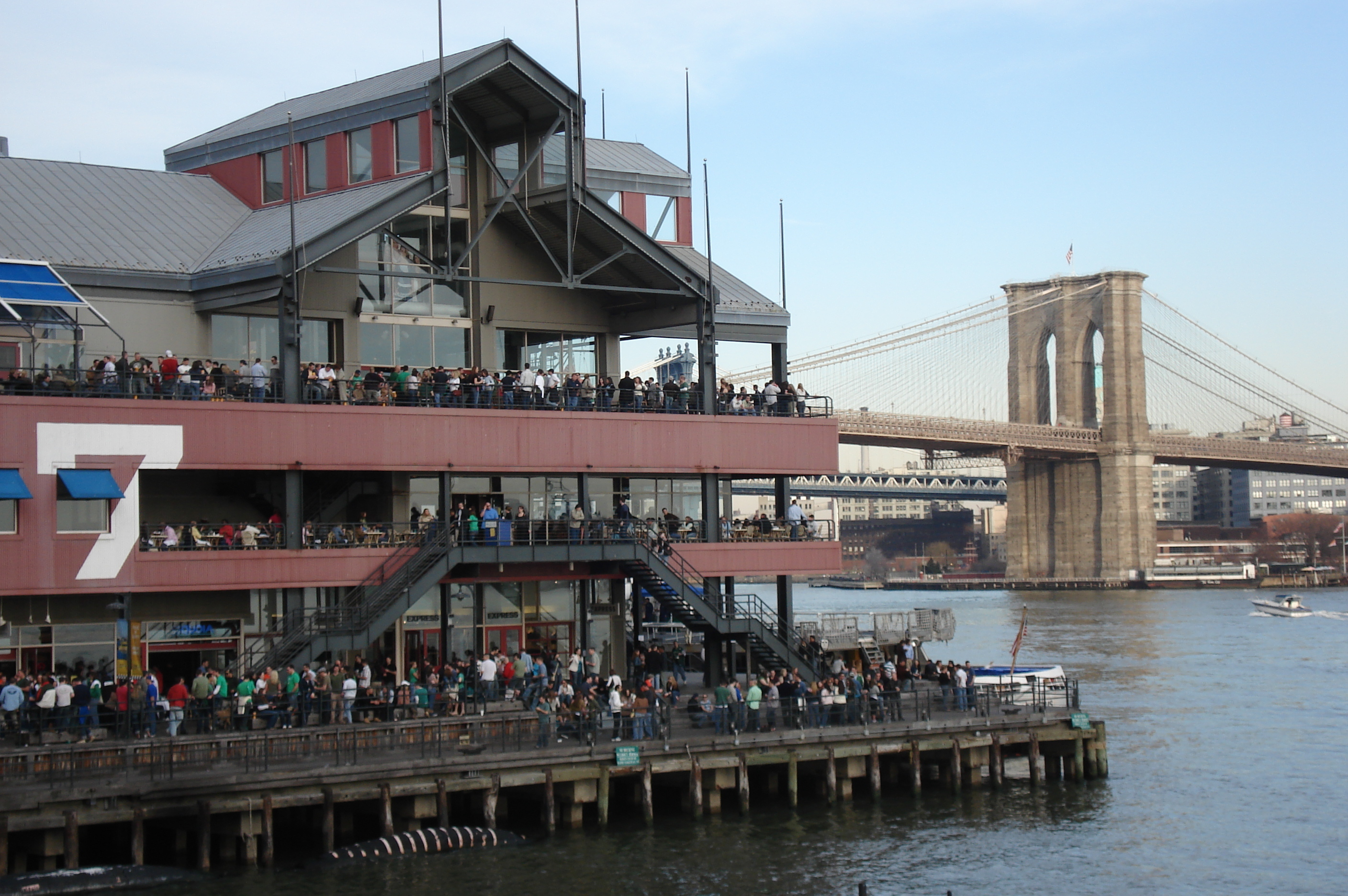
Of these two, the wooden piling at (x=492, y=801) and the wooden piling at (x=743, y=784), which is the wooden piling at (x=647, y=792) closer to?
the wooden piling at (x=743, y=784)

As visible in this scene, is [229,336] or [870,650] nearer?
[229,336]

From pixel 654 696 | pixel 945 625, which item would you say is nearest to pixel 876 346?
pixel 945 625

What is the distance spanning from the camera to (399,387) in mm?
39156

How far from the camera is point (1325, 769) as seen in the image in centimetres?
4441

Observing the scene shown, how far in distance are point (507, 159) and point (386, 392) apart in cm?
890

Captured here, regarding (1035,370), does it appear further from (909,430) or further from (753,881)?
(753,881)

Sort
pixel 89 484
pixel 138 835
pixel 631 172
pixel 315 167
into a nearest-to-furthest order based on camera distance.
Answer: pixel 138 835 < pixel 89 484 < pixel 315 167 < pixel 631 172

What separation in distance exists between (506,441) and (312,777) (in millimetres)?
12634

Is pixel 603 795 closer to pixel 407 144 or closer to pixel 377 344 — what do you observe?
pixel 377 344

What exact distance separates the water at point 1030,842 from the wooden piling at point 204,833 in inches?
22.5

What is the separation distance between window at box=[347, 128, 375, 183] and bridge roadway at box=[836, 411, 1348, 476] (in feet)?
271

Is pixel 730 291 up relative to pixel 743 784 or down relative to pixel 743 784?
up

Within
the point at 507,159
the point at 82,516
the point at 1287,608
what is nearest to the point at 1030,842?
the point at 82,516

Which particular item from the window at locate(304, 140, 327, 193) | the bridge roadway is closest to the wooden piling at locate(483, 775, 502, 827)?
the window at locate(304, 140, 327, 193)
